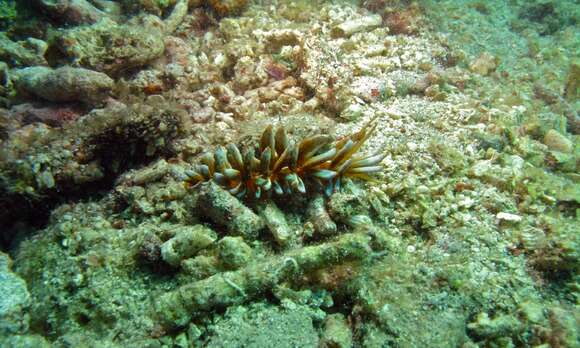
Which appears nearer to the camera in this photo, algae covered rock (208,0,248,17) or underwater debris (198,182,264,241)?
underwater debris (198,182,264,241)

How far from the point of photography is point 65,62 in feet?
18.9

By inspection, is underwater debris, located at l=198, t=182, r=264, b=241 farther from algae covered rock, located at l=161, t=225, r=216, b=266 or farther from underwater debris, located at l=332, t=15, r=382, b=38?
underwater debris, located at l=332, t=15, r=382, b=38

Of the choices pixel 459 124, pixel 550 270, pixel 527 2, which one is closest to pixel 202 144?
pixel 459 124

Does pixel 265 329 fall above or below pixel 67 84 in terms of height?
below

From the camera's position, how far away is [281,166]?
3.61 meters

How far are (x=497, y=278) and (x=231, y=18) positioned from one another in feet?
21.6

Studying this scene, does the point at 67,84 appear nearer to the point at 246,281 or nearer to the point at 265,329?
the point at 246,281

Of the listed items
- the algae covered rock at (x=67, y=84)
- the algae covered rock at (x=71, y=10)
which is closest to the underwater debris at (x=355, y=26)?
the algae covered rock at (x=67, y=84)

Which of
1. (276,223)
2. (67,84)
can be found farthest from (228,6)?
(276,223)

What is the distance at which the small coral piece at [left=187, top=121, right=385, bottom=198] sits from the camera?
3.53 m

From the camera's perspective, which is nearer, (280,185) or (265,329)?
(265,329)

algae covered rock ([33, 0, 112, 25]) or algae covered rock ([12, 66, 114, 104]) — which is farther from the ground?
algae covered rock ([33, 0, 112, 25])

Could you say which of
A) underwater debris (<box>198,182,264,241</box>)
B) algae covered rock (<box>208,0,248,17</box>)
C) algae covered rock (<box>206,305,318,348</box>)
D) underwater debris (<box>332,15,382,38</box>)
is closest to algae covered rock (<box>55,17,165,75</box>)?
algae covered rock (<box>208,0,248,17</box>)

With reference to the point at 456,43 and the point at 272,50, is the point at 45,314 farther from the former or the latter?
the point at 456,43
